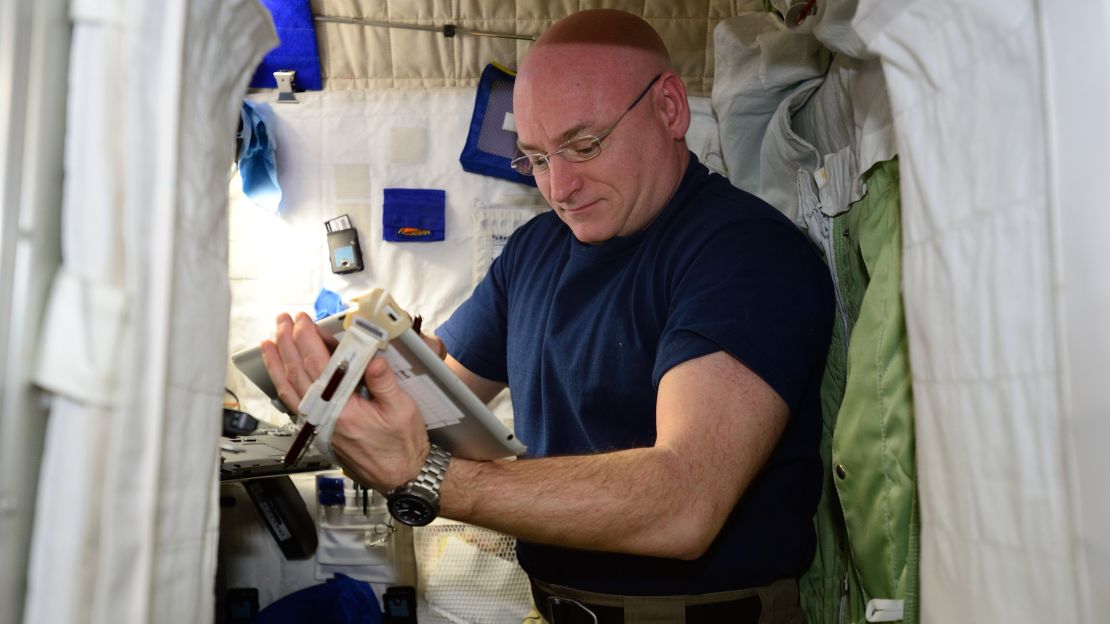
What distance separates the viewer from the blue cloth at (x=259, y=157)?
7.52 feet

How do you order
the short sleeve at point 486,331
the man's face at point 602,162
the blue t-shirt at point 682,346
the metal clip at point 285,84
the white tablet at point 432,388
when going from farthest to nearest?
the metal clip at point 285,84 < the short sleeve at point 486,331 < the man's face at point 602,162 < the blue t-shirt at point 682,346 < the white tablet at point 432,388

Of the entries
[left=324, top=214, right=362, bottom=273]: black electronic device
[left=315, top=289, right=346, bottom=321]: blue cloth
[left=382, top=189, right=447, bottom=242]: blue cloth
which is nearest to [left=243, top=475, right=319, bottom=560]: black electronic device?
[left=315, top=289, right=346, bottom=321]: blue cloth

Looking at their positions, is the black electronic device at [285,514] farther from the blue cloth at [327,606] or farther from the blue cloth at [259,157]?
the blue cloth at [259,157]

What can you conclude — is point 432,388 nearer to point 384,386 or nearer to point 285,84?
point 384,386

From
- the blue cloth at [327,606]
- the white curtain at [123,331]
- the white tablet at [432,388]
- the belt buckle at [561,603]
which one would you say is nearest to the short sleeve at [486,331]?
the belt buckle at [561,603]

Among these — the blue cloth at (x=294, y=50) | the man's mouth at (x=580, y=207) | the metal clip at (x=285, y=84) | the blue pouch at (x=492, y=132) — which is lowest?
the man's mouth at (x=580, y=207)

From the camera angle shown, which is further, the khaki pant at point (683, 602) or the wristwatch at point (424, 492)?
the khaki pant at point (683, 602)

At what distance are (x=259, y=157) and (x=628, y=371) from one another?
1364mm

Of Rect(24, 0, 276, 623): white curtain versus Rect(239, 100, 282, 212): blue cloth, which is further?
Rect(239, 100, 282, 212): blue cloth

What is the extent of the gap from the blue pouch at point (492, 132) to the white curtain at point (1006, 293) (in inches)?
61.8

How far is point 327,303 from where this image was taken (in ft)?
7.88

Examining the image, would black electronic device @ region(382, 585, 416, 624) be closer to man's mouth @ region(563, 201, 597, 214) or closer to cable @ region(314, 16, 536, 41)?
man's mouth @ region(563, 201, 597, 214)

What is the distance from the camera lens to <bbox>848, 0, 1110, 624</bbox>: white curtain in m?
0.65

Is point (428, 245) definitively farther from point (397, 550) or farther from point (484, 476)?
point (484, 476)
